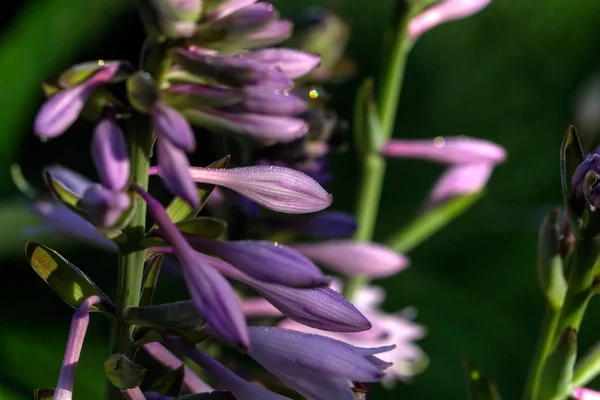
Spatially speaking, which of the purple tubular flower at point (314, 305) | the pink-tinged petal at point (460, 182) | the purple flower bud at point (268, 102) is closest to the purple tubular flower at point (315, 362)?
the purple tubular flower at point (314, 305)

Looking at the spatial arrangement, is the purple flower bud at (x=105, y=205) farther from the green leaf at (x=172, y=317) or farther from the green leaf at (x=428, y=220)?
the green leaf at (x=428, y=220)

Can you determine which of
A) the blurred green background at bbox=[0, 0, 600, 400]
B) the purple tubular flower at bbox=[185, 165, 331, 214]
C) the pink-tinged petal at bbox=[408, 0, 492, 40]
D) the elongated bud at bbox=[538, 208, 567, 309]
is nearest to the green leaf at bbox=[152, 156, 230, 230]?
the purple tubular flower at bbox=[185, 165, 331, 214]

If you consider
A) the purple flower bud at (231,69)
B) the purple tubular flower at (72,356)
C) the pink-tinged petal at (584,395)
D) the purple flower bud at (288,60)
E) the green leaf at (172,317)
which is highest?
the purple flower bud at (288,60)

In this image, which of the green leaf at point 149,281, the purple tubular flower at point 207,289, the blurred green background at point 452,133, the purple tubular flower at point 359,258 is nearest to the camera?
the purple tubular flower at point 207,289

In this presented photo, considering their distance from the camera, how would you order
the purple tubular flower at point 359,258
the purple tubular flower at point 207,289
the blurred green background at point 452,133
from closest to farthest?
1. the purple tubular flower at point 207,289
2. the purple tubular flower at point 359,258
3. the blurred green background at point 452,133

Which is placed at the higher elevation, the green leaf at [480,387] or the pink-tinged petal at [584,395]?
the pink-tinged petal at [584,395]

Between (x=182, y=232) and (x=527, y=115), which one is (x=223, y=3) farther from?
(x=527, y=115)

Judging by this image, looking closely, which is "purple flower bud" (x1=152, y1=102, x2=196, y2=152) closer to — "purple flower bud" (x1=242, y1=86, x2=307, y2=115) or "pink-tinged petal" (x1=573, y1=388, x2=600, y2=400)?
"purple flower bud" (x1=242, y1=86, x2=307, y2=115)
